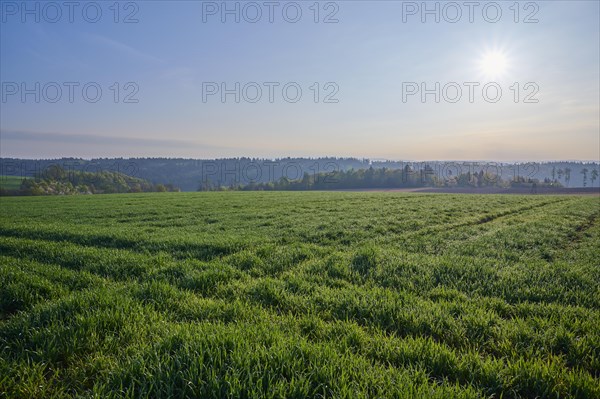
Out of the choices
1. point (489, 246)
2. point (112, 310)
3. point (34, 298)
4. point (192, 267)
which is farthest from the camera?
point (489, 246)

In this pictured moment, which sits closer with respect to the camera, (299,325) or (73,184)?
(299,325)

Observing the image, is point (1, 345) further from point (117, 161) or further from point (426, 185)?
point (117, 161)

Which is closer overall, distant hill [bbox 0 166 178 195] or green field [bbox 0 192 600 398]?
green field [bbox 0 192 600 398]

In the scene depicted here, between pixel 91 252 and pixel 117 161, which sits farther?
pixel 117 161

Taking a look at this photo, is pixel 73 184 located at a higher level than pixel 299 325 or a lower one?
higher

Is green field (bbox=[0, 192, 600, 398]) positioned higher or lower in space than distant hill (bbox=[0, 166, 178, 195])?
lower

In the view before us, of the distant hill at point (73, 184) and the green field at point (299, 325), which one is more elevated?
the distant hill at point (73, 184)

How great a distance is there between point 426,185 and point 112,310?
132 meters

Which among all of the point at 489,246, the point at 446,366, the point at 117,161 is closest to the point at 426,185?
the point at 489,246

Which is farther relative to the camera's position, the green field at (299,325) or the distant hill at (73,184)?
the distant hill at (73,184)

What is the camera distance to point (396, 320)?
14.3 ft

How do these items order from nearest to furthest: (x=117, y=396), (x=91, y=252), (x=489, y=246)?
(x=117, y=396) → (x=91, y=252) → (x=489, y=246)

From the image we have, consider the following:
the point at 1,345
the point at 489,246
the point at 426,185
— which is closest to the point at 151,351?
the point at 1,345

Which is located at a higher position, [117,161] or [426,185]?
[117,161]
